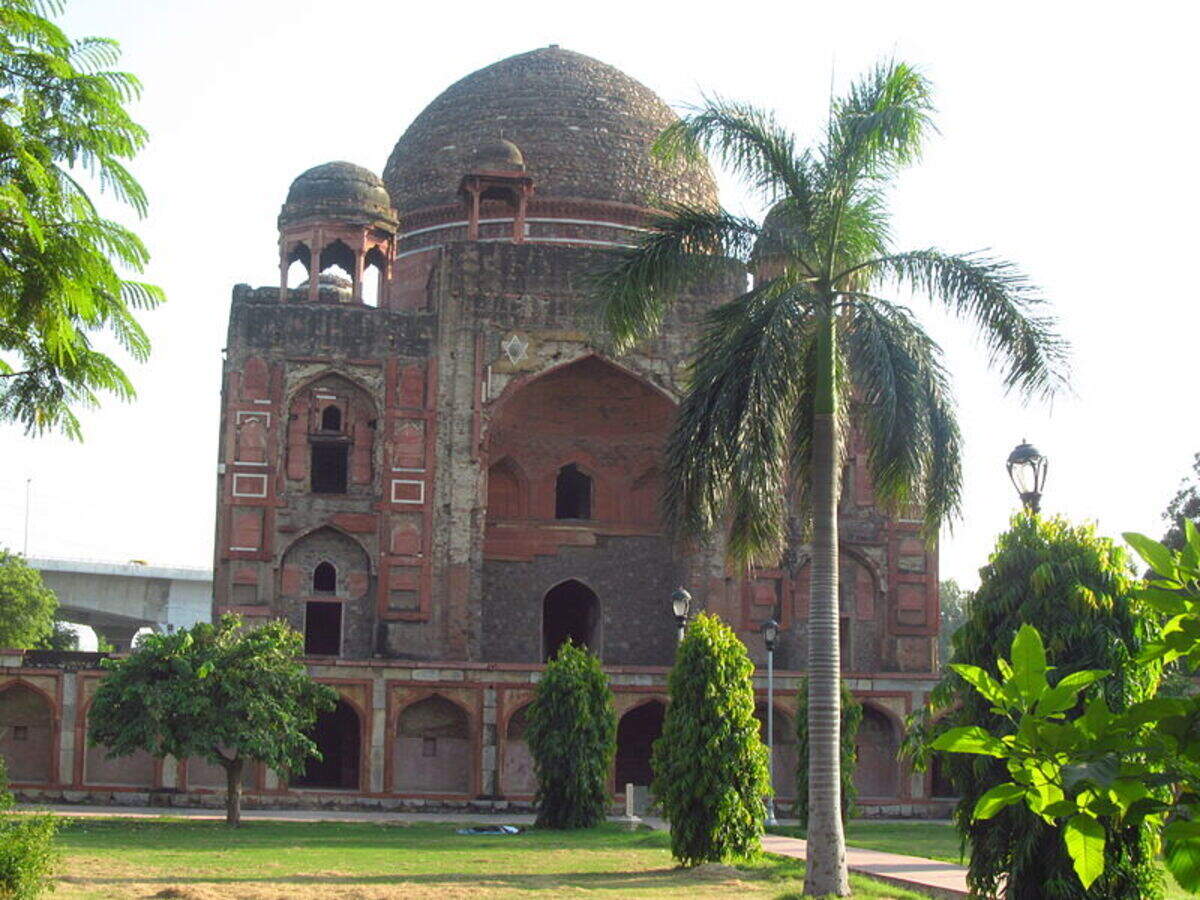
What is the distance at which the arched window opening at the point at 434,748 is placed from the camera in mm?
27766

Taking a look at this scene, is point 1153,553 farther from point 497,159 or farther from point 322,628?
point 497,159

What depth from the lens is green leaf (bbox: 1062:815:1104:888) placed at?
3.24m

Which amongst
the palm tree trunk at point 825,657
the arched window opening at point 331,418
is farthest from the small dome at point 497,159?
the palm tree trunk at point 825,657

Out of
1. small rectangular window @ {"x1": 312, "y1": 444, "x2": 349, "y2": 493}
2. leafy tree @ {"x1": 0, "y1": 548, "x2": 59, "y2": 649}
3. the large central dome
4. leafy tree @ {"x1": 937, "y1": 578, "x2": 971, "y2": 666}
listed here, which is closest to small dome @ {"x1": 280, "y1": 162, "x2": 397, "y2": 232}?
the large central dome

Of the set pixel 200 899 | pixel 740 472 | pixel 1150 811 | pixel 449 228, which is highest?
pixel 449 228

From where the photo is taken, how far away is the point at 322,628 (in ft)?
98.6

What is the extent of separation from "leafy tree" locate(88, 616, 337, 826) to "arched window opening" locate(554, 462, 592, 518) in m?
11.3

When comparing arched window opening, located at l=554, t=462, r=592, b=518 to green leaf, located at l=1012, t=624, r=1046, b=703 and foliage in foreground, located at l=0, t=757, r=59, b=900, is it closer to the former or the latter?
foliage in foreground, located at l=0, t=757, r=59, b=900

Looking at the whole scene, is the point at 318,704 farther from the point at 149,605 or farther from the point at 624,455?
the point at 149,605

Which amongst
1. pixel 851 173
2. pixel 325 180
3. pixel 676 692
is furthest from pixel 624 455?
pixel 851 173

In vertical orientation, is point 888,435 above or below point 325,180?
below

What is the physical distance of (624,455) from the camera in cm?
3241

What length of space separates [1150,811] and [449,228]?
106 ft

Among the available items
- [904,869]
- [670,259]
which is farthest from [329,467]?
[904,869]
